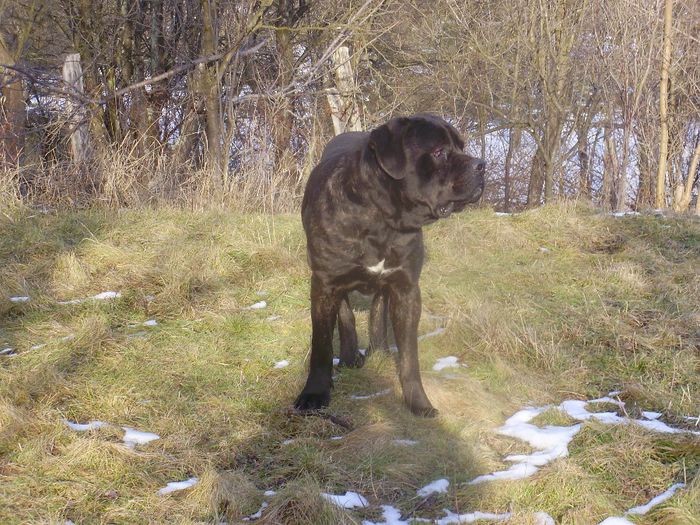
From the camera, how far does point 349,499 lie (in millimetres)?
2678

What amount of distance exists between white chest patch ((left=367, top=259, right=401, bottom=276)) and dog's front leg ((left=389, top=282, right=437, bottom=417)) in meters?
0.09

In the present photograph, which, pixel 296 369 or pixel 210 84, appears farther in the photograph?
pixel 210 84

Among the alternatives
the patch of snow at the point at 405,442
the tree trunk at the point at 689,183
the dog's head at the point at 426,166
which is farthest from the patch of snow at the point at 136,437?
the tree trunk at the point at 689,183

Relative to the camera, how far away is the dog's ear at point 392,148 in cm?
336

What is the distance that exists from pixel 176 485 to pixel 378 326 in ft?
5.83

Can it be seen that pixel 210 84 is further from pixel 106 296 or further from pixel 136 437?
pixel 136 437

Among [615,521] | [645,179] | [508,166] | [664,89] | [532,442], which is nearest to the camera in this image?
[615,521]

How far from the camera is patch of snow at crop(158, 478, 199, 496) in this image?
268 cm

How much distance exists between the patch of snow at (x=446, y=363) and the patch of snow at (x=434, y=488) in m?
1.24

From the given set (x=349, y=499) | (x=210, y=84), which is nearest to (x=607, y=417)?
(x=349, y=499)

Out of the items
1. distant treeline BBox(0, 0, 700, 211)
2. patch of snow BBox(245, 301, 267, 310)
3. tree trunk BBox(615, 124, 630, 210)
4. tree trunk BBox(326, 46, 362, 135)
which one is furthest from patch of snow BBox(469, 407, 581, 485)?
tree trunk BBox(615, 124, 630, 210)

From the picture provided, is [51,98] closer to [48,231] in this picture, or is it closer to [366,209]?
[48,231]

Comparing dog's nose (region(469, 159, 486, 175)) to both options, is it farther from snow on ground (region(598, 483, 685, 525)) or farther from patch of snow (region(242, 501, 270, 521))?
patch of snow (region(242, 501, 270, 521))

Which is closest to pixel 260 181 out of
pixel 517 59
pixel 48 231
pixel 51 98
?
pixel 48 231
